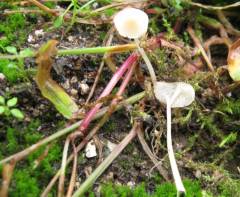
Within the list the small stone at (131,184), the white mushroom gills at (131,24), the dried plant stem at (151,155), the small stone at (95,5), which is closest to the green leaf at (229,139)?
the dried plant stem at (151,155)

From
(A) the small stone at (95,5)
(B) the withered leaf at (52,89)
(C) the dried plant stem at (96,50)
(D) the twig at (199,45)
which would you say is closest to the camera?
(B) the withered leaf at (52,89)

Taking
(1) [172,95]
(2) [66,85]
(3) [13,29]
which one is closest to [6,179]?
(2) [66,85]

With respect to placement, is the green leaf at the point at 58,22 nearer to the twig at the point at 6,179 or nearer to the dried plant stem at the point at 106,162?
the dried plant stem at the point at 106,162

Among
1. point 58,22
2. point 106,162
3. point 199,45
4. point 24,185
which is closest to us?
point 24,185

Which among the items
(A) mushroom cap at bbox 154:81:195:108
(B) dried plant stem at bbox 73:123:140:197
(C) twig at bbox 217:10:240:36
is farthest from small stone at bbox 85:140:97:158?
(C) twig at bbox 217:10:240:36

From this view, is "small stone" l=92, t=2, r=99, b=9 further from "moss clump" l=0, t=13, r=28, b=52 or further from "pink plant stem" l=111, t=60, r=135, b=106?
"pink plant stem" l=111, t=60, r=135, b=106

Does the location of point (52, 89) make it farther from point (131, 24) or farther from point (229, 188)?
point (229, 188)

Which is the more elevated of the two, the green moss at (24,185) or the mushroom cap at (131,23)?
the mushroom cap at (131,23)
